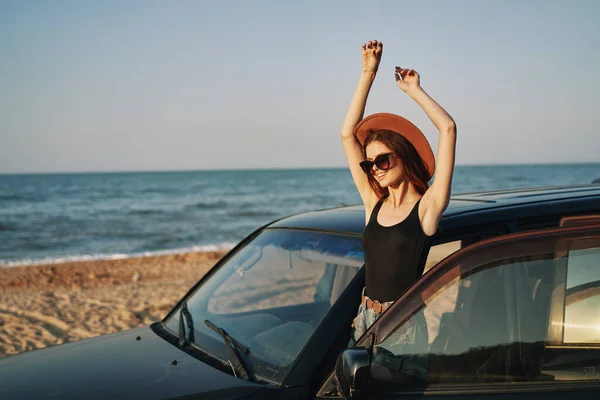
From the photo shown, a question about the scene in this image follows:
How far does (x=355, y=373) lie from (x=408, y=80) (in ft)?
4.45

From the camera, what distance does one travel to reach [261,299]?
3898mm

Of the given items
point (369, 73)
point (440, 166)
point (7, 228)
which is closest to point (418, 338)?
point (440, 166)

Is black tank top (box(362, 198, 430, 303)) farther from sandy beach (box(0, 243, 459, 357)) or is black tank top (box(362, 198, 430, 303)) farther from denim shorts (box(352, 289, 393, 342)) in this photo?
sandy beach (box(0, 243, 459, 357))

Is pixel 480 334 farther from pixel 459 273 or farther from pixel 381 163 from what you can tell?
pixel 381 163

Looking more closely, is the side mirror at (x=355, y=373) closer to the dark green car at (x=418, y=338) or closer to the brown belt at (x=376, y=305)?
the dark green car at (x=418, y=338)

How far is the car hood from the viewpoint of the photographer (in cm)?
225

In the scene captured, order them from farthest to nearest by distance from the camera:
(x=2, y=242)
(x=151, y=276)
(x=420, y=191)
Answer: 1. (x=2, y=242)
2. (x=151, y=276)
3. (x=420, y=191)

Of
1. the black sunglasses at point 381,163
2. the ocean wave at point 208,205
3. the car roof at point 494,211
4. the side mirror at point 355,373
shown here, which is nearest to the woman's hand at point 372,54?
the black sunglasses at point 381,163

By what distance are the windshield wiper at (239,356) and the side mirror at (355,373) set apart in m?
0.58

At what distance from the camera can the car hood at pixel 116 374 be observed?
2246 mm

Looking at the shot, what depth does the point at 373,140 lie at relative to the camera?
8.86 ft

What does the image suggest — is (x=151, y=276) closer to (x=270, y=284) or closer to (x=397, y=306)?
(x=270, y=284)

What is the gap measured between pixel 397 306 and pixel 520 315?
1.54 feet

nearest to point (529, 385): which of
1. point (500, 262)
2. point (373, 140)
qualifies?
point (500, 262)
